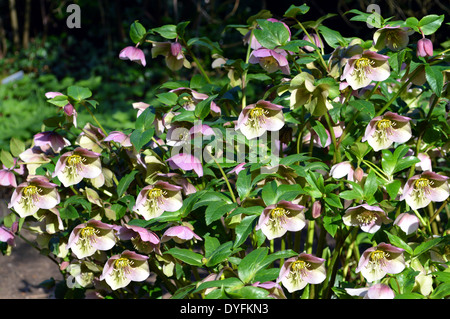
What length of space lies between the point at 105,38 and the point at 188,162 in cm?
521

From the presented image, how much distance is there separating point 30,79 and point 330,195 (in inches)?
183

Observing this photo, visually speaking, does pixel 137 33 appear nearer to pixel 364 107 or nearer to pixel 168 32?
pixel 168 32

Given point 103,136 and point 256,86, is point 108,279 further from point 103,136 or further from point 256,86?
point 256,86

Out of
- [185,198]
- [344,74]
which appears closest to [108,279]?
[185,198]

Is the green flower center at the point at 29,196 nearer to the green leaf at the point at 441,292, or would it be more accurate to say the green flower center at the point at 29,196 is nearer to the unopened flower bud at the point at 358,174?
the unopened flower bud at the point at 358,174

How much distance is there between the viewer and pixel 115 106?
4492 mm

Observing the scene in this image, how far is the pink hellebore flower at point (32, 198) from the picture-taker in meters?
1.15

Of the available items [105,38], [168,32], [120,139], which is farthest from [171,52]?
[105,38]

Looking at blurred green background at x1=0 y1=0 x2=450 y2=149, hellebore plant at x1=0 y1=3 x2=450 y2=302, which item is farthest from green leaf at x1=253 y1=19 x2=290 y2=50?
blurred green background at x1=0 y1=0 x2=450 y2=149

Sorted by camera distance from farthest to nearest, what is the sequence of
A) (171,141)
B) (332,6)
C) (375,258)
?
1. (332,6)
2. (171,141)
3. (375,258)

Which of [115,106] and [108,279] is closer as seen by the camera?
[108,279]

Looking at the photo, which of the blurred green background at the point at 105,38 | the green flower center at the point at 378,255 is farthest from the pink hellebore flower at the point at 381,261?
Result: the blurred green background at the point at 105,38

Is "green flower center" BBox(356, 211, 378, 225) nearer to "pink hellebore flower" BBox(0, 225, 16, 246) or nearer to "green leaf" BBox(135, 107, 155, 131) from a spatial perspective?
"green leaf" BBox(135, 107, 155, 131)

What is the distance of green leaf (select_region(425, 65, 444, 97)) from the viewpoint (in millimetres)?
1057
